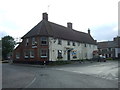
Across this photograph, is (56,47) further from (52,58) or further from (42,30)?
(42,30)

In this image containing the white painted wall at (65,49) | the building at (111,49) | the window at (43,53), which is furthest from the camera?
the building at (111,49)

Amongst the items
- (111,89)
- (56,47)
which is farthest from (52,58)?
(111,89)

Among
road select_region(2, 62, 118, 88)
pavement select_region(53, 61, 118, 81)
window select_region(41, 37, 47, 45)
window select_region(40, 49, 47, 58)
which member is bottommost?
pavement select_region(53, 61, 118, 81)

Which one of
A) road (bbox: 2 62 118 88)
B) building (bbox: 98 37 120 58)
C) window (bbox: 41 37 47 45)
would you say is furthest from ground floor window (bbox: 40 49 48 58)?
building (bbox: 98 37 120 58)

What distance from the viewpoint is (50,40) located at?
1222 inches

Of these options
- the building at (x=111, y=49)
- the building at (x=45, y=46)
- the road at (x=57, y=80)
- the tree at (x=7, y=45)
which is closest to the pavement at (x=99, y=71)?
the road at (x=57, y=80)

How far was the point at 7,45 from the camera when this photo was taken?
63062mm

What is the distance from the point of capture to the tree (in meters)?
60.9

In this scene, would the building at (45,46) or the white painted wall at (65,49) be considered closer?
the building at (45,46)

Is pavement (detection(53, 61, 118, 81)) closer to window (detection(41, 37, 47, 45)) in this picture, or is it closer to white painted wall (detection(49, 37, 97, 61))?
white painted wall (detection(49, 37, 97, 61))

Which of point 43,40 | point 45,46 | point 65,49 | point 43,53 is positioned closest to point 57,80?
point 43,53

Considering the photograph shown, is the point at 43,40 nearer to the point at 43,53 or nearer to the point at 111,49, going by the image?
the point at 43,53

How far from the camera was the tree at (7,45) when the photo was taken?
200 feet

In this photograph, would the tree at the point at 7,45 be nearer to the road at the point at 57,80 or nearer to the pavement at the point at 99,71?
the pavement at the point at 99,71
